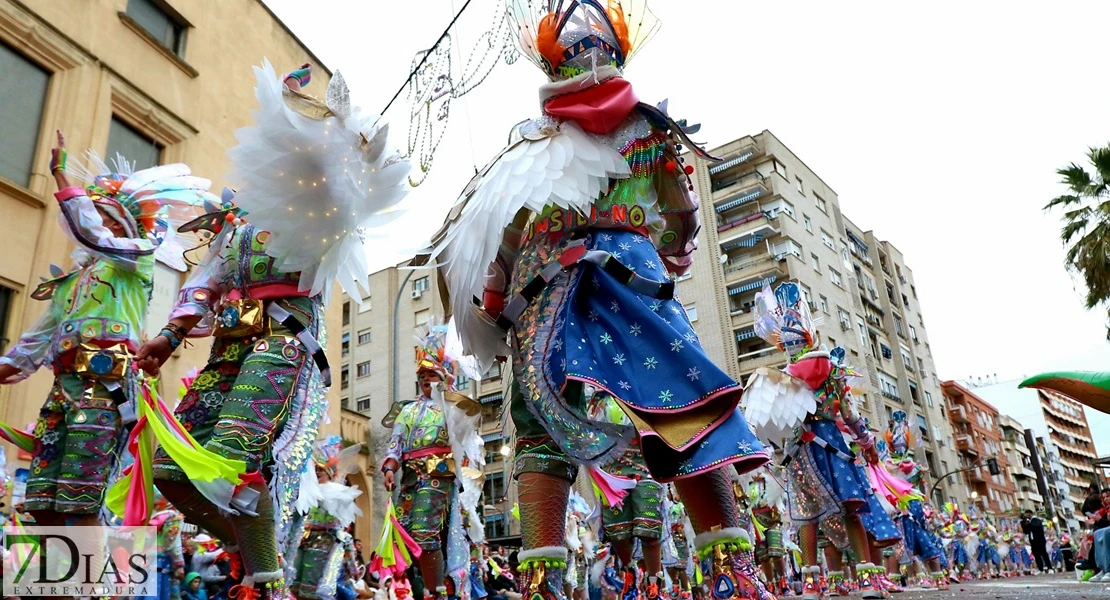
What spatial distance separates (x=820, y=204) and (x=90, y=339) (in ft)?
137

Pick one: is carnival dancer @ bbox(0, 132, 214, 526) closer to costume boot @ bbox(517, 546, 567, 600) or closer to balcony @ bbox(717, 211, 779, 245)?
costume boot @ bbox(517, 546, 567, 600)

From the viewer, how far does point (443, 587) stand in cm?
564

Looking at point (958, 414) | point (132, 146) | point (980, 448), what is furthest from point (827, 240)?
point (132, 146)

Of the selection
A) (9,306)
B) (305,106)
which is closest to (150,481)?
(305,106)

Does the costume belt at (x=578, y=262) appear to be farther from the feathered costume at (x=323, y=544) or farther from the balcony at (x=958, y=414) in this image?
the balcony at (x=958, y=414)

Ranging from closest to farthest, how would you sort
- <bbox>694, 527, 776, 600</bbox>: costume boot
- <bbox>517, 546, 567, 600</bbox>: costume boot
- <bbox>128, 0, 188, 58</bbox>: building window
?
<bbox>694, 527, 776, 600</bbox>: costume boot
<bbox>517, 546, 567, 600</bbox>: costume boot
<bbox>128, 0, 188, 58</bbox>: building window

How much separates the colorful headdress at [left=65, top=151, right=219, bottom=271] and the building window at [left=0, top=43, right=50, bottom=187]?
550cm

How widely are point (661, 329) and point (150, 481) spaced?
2118 mm

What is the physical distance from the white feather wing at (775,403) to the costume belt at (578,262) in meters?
2.87

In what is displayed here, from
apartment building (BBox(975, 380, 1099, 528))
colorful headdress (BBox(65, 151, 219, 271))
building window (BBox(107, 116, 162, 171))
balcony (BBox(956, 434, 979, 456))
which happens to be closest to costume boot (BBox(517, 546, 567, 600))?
colorful headdress (BBox(65, 151, 219, 271))

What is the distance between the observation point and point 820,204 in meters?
41.9

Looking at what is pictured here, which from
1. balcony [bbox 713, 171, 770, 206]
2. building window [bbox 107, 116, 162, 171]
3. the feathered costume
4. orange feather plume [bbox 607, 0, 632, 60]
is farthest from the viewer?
balcony [bbox 713, 171, 770, 206]

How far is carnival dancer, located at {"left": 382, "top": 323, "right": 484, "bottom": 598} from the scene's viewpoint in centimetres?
578

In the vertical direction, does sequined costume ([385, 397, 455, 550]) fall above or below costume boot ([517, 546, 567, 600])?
above
